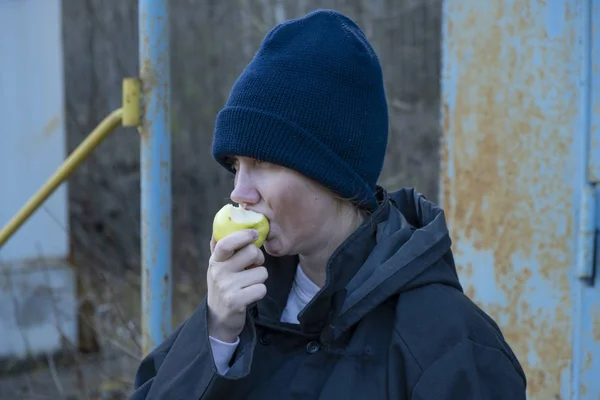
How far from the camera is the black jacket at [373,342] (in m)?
1.43

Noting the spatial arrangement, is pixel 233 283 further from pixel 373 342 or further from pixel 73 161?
pixel 73 161

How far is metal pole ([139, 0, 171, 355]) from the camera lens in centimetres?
248

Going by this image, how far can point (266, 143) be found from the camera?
1.59m

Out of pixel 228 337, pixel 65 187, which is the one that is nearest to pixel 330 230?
pixel 228 337

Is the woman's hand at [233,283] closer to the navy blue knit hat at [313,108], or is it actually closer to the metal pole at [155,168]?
the navy blue knit hat at [313,108]

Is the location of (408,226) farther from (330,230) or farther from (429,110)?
(429,110)

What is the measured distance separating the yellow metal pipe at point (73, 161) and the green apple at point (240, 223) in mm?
1001

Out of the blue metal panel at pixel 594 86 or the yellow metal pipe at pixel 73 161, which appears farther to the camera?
the yellow metal pipe at pixel 73 161

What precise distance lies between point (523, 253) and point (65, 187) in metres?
4.55

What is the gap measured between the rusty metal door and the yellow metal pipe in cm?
112

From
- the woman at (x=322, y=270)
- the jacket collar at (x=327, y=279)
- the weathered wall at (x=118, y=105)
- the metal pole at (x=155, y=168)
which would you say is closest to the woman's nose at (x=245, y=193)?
the woman at (x=322, y=270)

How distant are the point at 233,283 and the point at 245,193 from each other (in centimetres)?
18

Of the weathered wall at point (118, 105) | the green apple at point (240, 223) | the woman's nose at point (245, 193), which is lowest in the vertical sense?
the weathered wall at point (118, 105)

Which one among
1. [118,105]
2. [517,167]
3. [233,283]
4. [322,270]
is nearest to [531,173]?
[517,167]
